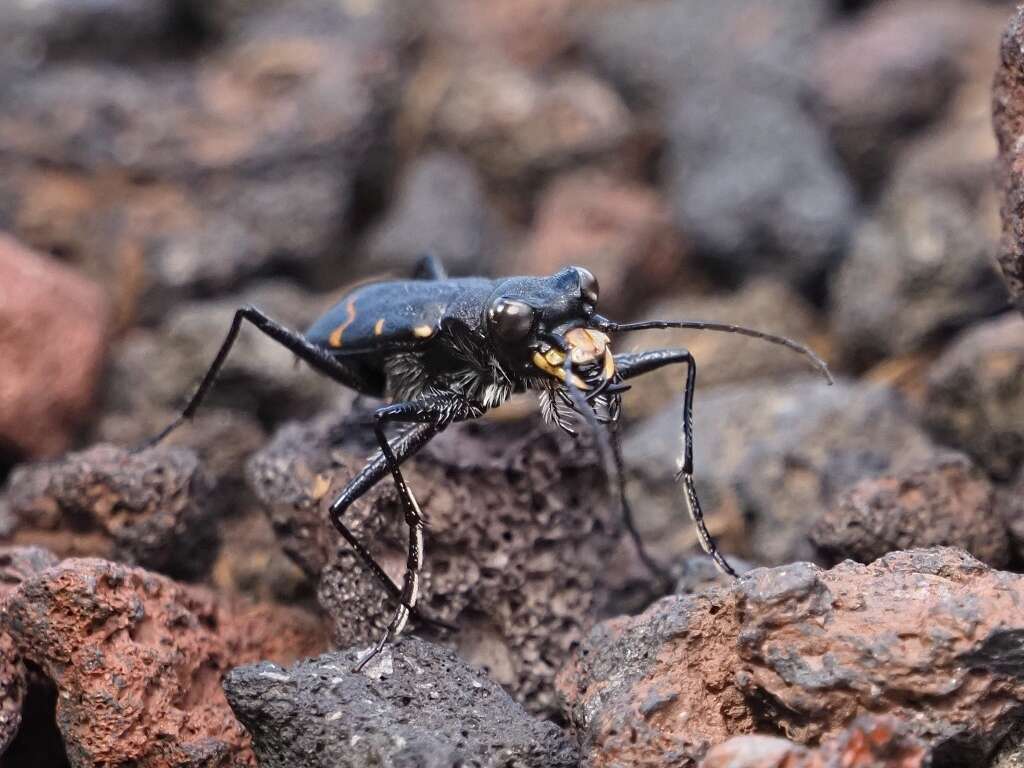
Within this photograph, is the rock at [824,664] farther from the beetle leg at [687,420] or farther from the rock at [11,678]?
the rock at [11,678]

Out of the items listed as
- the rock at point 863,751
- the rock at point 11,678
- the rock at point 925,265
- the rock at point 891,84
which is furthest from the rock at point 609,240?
the rock at point 863,751

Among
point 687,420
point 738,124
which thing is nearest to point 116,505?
point 687,420

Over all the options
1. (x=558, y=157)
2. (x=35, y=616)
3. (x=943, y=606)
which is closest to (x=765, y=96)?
(x=558, y=157)

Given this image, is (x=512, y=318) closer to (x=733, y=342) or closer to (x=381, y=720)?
(x=381, y=720)

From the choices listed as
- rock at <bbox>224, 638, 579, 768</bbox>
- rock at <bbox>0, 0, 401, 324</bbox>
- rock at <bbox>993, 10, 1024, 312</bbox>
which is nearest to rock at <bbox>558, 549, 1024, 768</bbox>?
rock at <bbox>224, 638, 579, 768</bbox>

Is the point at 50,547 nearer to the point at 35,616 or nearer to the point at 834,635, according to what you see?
the point at 35,616

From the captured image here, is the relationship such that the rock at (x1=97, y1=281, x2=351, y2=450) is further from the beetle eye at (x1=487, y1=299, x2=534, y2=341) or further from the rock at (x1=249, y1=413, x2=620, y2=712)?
the beetle eye at (x1=487, y1=299, x2=534, y2=341)
